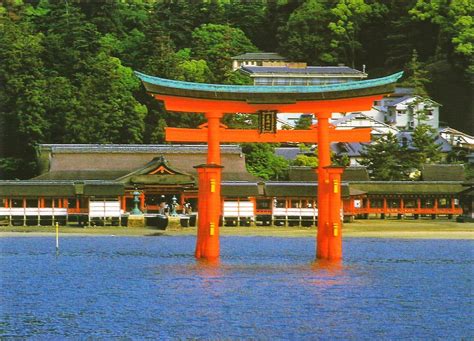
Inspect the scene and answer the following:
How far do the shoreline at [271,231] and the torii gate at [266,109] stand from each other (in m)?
19.0

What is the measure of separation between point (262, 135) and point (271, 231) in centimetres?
2153

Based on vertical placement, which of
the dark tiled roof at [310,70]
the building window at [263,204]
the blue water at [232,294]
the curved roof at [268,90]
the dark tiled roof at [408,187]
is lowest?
the blue water at [232,294]

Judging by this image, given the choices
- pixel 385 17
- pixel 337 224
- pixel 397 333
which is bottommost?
pixel 397 333

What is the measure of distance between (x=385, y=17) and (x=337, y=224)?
93.8 meters

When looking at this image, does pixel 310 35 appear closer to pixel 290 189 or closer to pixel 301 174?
pixel 301 174

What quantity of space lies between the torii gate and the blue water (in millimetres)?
1511

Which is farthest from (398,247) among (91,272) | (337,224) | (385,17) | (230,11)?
(230,11)

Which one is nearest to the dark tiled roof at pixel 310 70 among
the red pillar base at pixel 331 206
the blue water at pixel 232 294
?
the blue water at pixel 232 294

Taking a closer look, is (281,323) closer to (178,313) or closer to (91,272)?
(178,313)

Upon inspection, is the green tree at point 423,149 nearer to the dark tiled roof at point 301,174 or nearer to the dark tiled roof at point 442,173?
the dark tiled roof at point 442,173

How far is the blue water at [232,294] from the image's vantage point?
105 feet

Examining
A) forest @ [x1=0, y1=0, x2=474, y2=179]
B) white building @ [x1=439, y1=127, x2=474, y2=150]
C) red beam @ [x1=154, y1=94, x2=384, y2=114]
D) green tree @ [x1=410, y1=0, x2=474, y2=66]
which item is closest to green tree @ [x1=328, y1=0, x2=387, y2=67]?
forest @ [x1=0, y1=0, x2=474, y2=179]

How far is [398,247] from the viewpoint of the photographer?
61.6m

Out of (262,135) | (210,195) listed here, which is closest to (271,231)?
(262,135)
